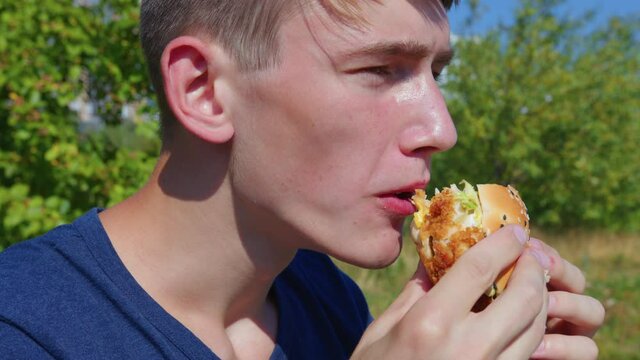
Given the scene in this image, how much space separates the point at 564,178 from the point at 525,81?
190 centimetres

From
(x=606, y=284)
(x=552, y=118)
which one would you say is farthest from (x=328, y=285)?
(x=552, y=118)

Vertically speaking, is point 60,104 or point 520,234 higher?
point 520,234

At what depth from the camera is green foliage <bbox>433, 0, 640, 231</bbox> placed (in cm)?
1277

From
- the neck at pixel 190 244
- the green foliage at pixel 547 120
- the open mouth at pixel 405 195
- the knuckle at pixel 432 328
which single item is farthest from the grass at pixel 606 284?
the knuckle at pixel 432 328

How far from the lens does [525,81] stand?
42.1 ft

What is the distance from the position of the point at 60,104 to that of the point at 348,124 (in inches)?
105

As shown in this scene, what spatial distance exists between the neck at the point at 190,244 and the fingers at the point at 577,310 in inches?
26.8

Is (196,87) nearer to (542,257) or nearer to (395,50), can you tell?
(395,50)

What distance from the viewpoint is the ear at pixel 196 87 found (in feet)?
5.88

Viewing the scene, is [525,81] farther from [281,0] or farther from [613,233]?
[281,0]

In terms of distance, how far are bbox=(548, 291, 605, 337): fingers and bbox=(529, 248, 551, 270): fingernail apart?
→ 0.07 meters

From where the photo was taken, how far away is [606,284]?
841cm

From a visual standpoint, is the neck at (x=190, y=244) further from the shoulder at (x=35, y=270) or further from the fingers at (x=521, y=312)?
the fingers at (x=521, y=312)

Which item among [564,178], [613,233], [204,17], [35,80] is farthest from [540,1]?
[204,17]
